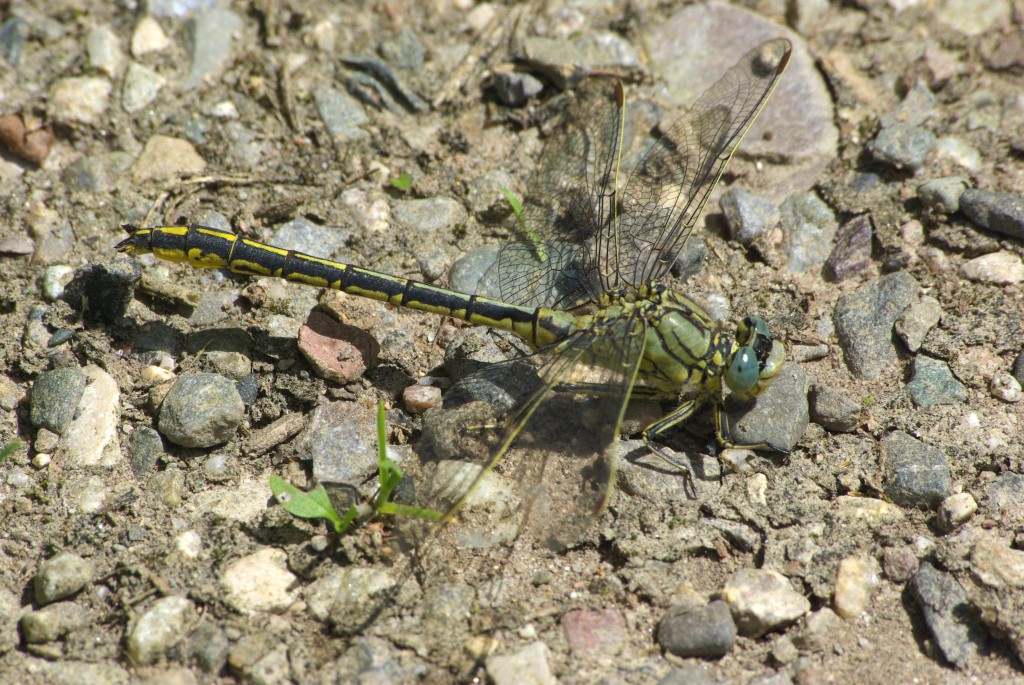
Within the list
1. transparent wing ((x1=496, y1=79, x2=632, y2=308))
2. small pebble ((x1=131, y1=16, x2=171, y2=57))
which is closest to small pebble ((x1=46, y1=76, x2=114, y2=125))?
small pebble ((x1=131, y1=16, x2=171, y2=57))

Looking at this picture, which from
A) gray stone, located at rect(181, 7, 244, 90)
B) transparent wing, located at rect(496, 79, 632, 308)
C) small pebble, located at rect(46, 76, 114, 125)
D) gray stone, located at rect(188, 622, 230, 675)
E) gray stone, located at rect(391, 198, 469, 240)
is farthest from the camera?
gray stone, located at rect(181, 7, 244, 90)

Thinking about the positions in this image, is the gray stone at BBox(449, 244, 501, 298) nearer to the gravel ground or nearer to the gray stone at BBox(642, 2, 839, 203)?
the gravel ground

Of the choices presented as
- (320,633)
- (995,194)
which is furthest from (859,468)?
(320,633)

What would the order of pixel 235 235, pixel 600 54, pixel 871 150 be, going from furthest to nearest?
pixel 600 54 < pixel 871 150 < pixel 235 235

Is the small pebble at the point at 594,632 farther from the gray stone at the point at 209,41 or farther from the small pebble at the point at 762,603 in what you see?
the gray stone at the point at 209,41

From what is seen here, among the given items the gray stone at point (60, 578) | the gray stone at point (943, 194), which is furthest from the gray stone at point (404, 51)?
the gray stone at point (60, 578)

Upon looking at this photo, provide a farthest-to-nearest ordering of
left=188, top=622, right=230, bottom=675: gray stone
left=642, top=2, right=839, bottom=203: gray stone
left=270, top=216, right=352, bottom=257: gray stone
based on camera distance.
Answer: left=642, top=2, right=839, bottom=203: gray stone → left=270, top=216, right=352, bottom=257: gray stone → left=188, top=622, right=230, bottom=675: gray stone

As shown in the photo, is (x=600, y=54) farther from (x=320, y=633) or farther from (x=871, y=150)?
(x=320, y=633)
